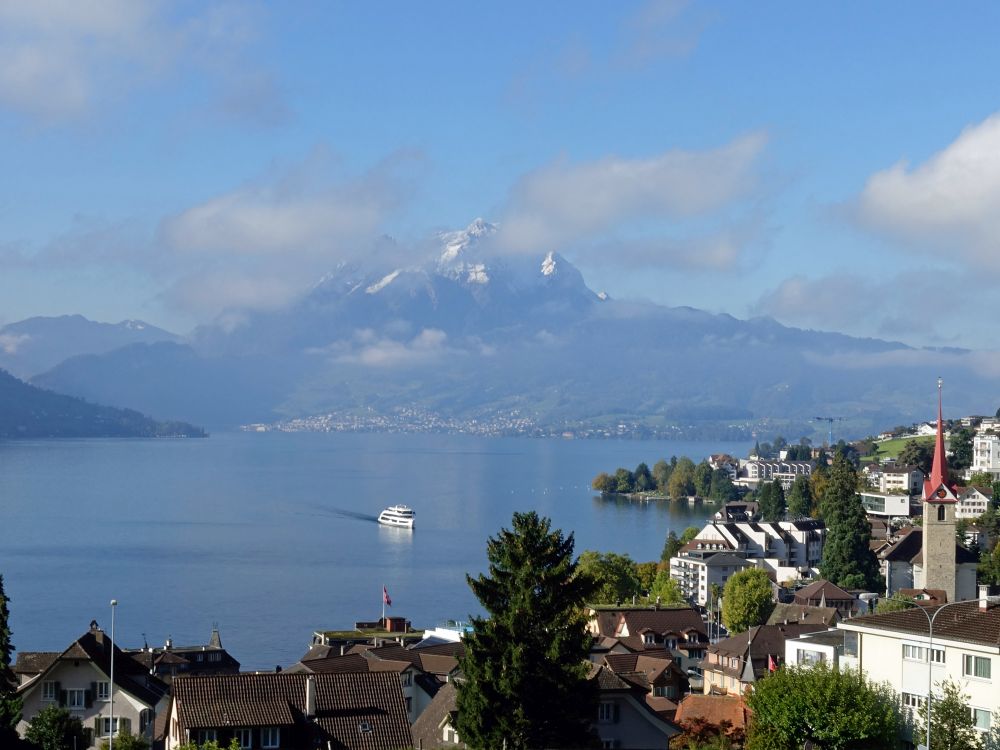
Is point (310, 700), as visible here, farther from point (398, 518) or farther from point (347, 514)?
point (347, 514)

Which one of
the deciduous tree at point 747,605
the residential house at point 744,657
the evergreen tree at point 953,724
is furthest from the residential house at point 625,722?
the deciduous tree at point 747,605

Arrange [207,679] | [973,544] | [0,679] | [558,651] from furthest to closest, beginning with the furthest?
[973,544] < [0,679] < [207,679] < [558,651]

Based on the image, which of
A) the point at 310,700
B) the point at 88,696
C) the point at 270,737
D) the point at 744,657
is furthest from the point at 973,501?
the point at 270,737

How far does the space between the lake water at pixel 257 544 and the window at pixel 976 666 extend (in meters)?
30.8

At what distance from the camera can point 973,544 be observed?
2477 inches

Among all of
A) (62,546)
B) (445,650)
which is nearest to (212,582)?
(62,546)

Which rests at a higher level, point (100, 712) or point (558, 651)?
point (558, 651)

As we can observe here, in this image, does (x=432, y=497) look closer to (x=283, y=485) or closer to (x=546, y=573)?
(x=283, y=485)

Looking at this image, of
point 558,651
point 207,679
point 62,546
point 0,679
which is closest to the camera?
point 558,651

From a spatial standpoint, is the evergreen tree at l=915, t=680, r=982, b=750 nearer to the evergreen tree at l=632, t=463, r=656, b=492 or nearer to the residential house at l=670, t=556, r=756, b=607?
the residential house at l=670, t=556, r=756, b=607

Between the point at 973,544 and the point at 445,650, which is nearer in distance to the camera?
the point at 445,650

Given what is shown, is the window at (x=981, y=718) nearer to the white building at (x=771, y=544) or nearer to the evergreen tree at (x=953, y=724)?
the evergreen tree at (x=953, y=724)

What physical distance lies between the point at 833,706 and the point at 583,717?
11.5 feet

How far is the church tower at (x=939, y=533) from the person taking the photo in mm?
52062
